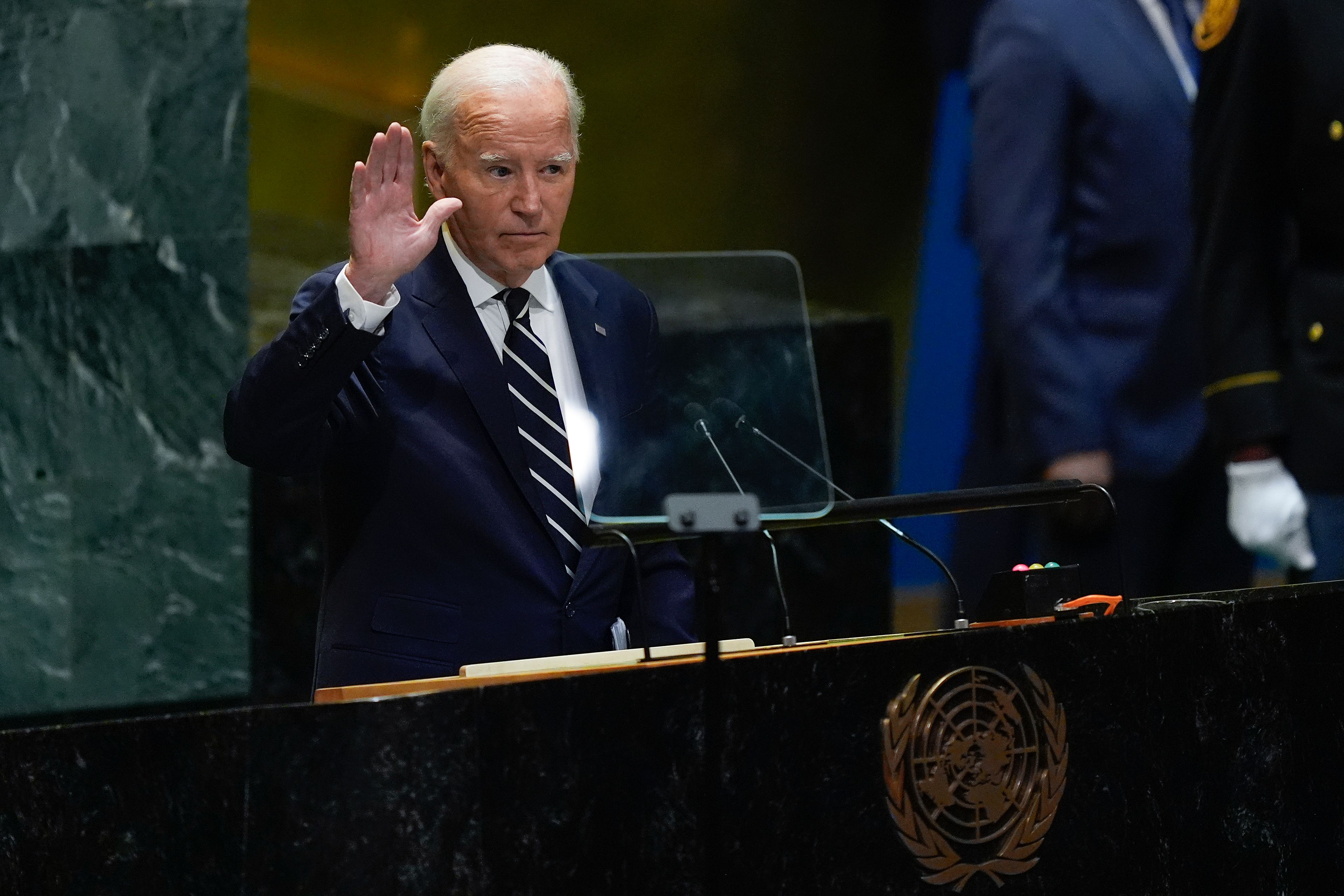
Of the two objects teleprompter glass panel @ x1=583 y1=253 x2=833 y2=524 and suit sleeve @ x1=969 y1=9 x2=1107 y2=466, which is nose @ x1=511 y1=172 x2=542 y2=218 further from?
suit sleeve @ x1=969 y1=9 x2=1107 y2=466

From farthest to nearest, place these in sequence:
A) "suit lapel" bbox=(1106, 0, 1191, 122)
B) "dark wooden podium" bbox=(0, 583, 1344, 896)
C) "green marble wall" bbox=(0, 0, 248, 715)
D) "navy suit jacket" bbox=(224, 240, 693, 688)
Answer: "green marble wall" bbox=(0, 0, 248, 715) < "suit lapel" bbox=(1106, 0, 1191, 122) < "navy suit jacket" bbox=(224, 240, 693, 688) < "dark wooden podium" bbox=(0, 583, 1344, 896)

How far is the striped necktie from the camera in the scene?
113 inches

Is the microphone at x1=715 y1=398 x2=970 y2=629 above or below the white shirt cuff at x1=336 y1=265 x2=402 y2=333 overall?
below

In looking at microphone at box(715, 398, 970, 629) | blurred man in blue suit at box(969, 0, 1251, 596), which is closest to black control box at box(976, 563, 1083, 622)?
microphone at box(715, 398, 970, 629)

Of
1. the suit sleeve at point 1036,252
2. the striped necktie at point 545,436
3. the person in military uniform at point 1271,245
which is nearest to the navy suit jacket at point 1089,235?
the suit sleeve at point 1036,252

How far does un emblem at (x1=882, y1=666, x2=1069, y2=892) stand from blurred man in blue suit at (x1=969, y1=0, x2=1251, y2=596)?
186 cm

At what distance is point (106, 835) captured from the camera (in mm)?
1892

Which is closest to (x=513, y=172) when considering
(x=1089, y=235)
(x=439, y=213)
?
(x=439, y=213)

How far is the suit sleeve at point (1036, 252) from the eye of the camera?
412 centimetres

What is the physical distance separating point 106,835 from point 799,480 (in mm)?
914

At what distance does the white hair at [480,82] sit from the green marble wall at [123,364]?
2.15 metres

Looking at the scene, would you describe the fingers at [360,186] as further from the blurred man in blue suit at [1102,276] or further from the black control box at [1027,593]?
the blurred man in blue suit at [1102,276]

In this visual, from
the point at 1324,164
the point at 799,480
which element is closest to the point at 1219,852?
the point at 799,480

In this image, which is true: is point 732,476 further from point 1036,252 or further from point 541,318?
point 1036,252
